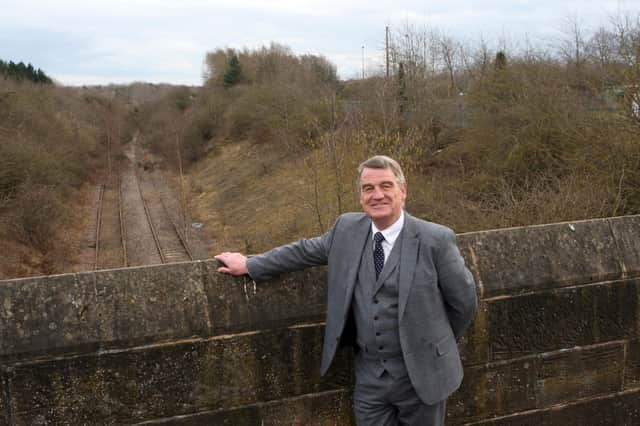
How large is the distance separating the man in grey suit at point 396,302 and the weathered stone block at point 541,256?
27.4 inches

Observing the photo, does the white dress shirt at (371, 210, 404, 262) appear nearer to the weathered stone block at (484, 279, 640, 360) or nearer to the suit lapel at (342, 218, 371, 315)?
the suit lapel at (342, 218, 371, 315)

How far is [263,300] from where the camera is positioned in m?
2.97

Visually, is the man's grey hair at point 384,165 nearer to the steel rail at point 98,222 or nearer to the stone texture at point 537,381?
the stone texture at point 537,381

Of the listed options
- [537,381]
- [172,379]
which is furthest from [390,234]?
[537,381]

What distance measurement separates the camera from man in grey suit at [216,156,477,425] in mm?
2607

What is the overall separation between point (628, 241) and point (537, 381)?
102cm

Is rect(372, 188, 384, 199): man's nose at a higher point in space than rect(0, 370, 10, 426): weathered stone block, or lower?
higher

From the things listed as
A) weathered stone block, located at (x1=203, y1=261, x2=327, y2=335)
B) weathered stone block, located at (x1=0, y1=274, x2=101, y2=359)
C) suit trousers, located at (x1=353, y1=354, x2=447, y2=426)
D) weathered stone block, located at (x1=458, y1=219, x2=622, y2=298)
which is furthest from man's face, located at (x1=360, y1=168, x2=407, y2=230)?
weathered stone block, located at (x1=0, y1=274, x2=101, y2=359)

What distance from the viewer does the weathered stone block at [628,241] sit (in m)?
3.63

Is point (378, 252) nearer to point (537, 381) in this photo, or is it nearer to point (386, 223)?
point (386, 223)

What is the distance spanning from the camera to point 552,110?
742 inches

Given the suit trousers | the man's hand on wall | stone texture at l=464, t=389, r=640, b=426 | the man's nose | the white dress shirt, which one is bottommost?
stone texture at l=464, t=389, r=640, b=426

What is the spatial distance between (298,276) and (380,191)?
68 cm

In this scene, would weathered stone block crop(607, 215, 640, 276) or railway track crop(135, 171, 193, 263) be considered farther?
railway track crop(135, 171, 193, 263)
